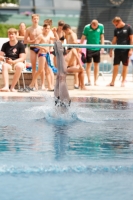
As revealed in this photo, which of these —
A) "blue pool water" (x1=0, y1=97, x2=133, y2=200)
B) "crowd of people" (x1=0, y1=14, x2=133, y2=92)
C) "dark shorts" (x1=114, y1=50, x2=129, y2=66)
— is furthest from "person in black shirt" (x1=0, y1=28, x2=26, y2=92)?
"blue pool water" (x1=0, y1=97, x2=133, y2=200)

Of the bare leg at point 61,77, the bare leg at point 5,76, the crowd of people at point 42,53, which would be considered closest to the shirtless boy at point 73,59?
the crowd of people at point 42,53

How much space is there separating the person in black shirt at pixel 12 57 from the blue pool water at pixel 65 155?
3781 millimetres

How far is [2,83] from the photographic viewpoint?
1305 centimetres

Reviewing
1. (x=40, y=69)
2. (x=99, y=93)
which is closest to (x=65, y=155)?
(x=99, y=93)

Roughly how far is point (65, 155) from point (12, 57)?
7783 mm

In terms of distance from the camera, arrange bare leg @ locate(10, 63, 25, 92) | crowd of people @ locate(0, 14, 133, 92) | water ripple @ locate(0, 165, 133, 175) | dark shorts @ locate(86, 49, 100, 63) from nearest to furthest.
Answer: water ripple @ locate(0, 165, 133, 175)
bare leg @ locate(10, 63, 25, 92)
crowd of people @ locate(0, 14, 133, 92)
dark shorts @ locate(86, 49, 100, 63)

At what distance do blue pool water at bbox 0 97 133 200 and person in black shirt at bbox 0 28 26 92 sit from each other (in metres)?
3.78

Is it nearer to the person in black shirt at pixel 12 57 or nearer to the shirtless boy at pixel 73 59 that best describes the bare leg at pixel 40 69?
the person in black shirt at pixel 12 57

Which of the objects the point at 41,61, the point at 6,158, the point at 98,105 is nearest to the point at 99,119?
the point at 98,105

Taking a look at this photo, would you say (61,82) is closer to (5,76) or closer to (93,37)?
(5,76)

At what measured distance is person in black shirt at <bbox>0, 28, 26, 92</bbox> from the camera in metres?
12.4

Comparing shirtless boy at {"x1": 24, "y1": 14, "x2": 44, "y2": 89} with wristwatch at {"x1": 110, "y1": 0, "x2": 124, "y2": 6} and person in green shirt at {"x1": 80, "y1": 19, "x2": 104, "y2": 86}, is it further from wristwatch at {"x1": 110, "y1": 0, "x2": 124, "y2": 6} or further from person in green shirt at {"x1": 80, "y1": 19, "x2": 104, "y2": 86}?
wristwatch at {"x1": 110, "y1": 0, "x2": 124, "y2": 6}

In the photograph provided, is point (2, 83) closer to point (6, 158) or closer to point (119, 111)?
point (119, 111)

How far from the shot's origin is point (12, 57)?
41.8ft
